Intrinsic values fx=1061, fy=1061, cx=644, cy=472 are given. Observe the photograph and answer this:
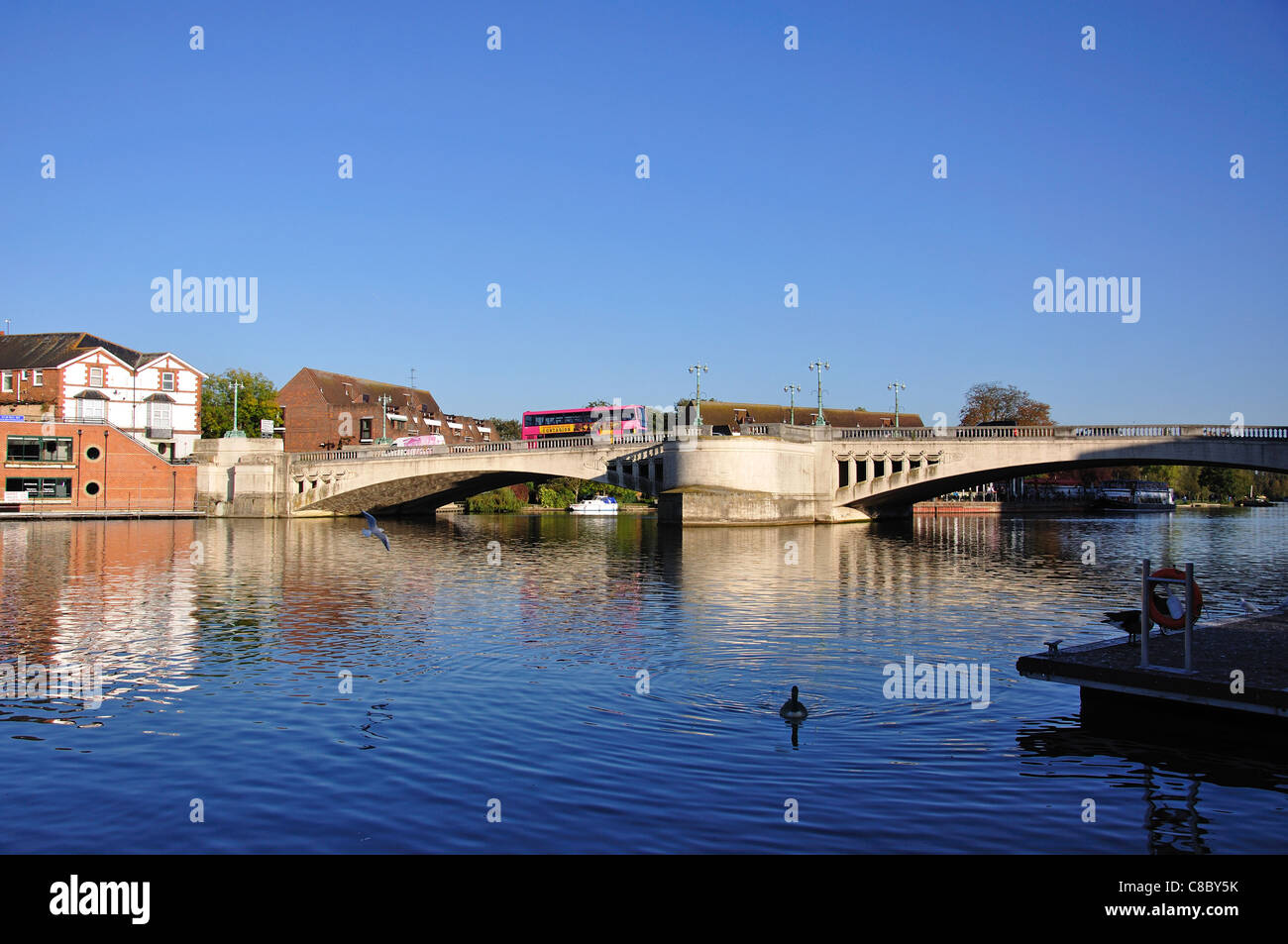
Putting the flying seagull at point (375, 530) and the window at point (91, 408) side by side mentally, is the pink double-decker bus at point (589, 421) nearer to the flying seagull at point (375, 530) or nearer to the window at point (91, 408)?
the window at point (91, 408)

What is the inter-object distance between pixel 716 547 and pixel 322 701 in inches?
1350

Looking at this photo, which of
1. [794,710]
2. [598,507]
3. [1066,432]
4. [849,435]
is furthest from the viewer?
[598,507]

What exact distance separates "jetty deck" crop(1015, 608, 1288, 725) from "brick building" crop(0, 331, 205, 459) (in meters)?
83.0

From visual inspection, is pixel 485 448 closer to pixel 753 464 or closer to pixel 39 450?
pixel 753 464

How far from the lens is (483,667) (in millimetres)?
18375

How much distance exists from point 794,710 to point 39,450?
258 ft

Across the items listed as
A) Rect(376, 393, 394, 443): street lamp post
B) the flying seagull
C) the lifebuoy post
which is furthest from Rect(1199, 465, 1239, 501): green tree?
the lifebuoy post

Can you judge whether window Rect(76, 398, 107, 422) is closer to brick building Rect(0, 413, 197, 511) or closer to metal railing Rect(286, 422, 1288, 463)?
brick building Rect(0, 413, 197, 511)

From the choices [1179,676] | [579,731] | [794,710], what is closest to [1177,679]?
[1179,676]

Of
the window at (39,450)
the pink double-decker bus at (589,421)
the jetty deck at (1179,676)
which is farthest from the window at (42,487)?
the jetty deck at (1179,676)

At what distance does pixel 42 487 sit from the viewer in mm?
77750

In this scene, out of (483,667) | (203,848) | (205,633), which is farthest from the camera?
(205,633)
